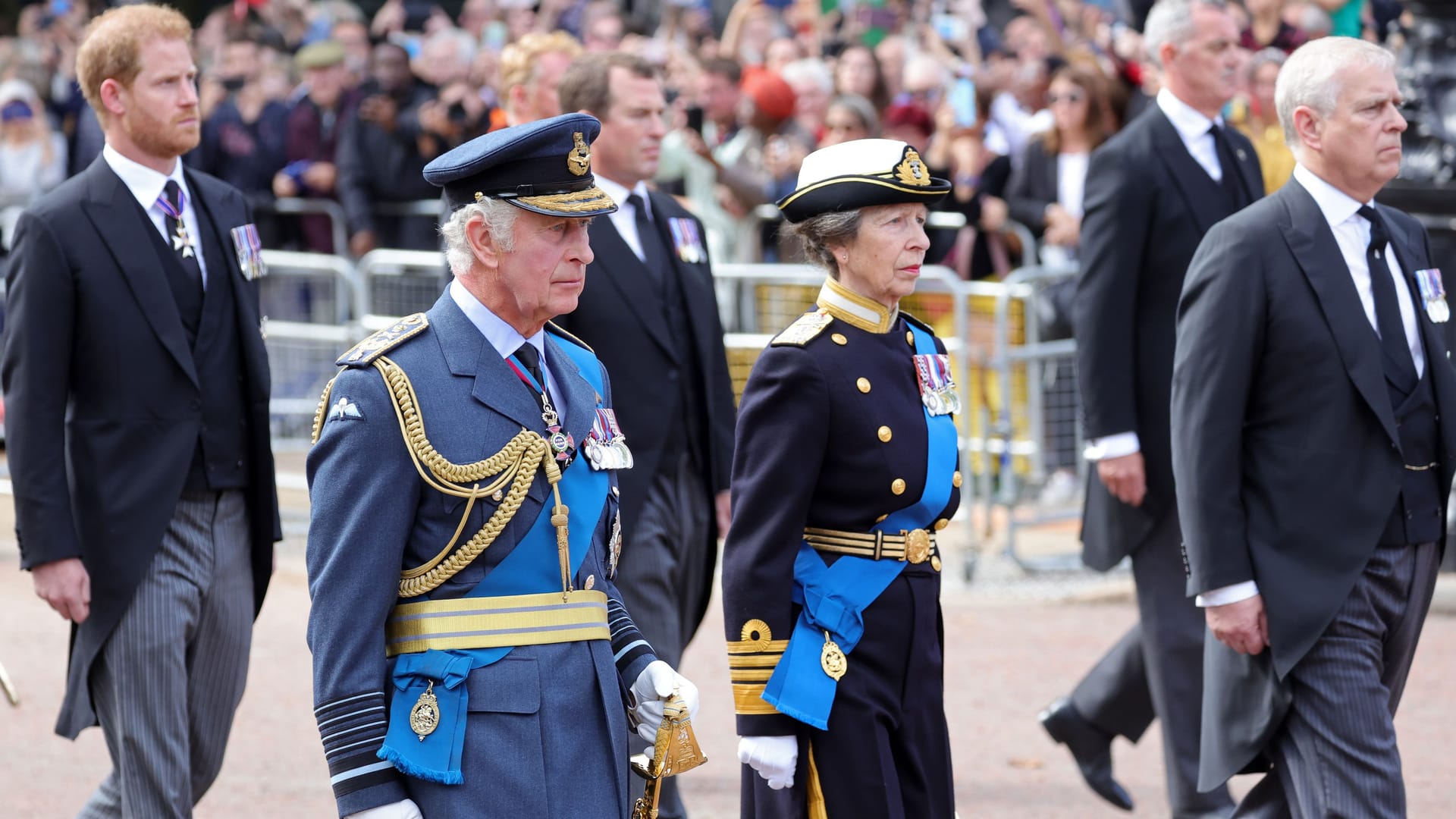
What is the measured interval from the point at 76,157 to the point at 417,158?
3106 millimetres

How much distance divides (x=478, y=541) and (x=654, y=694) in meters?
0.43

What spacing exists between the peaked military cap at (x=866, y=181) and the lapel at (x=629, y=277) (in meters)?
1.31

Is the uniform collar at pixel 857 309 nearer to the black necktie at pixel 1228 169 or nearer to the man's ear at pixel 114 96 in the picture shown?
the man's ear at pixel 114 96

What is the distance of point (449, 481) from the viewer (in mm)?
3180

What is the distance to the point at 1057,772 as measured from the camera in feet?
21.5

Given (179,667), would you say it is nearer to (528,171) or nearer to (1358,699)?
(528,171)

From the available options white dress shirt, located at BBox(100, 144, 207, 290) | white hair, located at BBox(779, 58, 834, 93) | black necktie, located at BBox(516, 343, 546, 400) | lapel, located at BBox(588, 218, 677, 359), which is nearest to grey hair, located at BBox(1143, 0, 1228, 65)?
lapel, located at BBox(588, 218, 677, 359)

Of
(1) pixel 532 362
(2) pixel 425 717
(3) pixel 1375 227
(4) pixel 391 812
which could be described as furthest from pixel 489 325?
(3) pixel 1375 227

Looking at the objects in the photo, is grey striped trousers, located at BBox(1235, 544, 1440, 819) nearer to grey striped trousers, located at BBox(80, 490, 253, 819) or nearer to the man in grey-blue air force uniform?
the man in grey-blue air force uniform

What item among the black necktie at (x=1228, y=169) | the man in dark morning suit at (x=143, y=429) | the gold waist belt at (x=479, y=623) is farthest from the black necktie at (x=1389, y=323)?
the man in dark morning suit at (x=143, y=429)

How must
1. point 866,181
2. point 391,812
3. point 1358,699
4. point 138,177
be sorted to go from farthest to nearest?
point 138,177
point 1358,699
point 866,181
point 391,812

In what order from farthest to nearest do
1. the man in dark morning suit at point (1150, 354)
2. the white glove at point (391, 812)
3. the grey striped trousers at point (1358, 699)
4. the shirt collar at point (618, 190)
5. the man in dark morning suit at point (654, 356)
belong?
the man in dark morning suit at point (1150, 354) → the shirt collar at point (618, 190) → the man in dark morning suit at point (654, 356) → the grey striped trousers at point (1358, 699) → the white glove at point (391, 812)

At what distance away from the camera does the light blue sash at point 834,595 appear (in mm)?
4090

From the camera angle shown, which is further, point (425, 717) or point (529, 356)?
point (529, 356)
